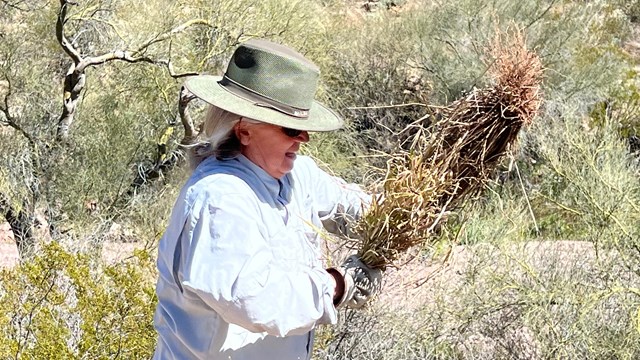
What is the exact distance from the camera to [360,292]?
8.11 ft

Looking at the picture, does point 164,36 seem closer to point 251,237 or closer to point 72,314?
point 72,314

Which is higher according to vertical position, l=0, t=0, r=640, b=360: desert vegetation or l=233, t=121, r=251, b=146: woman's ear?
l=233, t=121, r=251, b=146: woman's ear

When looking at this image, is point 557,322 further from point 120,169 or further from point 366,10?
point 366,10

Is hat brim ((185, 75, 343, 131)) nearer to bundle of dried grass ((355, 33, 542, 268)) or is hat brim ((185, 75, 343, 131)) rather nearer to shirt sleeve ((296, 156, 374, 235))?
shirt sleeve ((296, 156, 374, 235))

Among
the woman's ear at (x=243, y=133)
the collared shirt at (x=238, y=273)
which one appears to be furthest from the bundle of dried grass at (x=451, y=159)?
the woman's ear at (x=243, y=133)

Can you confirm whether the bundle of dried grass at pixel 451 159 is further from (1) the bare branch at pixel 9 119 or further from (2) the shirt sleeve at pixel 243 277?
(1) the bare branch at pixel 9 119

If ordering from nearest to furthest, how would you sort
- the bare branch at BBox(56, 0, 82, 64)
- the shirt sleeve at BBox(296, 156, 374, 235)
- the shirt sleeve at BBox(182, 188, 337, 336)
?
the shirt sleeve at BBox(182, 188, 337, 336) → the shirt sleeve at BBox(296, 156, 374, 235) → the bare branch at BBox(56, 0, 82, 64)

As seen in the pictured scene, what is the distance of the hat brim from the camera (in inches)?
88.4

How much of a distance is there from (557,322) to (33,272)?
2.78 metres

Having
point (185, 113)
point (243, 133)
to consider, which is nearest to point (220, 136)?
point (243, 133)

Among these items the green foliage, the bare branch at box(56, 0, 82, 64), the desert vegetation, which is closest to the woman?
the desert vegetation

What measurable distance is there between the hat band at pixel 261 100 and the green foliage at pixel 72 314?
1868 millimetres

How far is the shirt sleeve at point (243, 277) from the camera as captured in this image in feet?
6.59

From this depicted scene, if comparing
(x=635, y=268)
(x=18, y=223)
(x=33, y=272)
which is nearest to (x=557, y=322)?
(x=635, y=268)
